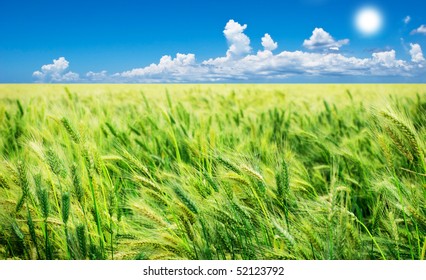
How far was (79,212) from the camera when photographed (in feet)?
3.51

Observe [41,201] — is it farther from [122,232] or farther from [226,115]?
[226,115]

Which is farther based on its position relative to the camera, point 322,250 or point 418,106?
point 418,106

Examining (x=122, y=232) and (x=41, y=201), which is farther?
(x=122, y=232)

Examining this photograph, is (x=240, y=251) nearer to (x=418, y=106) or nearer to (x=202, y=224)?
(x=202, y=224)
